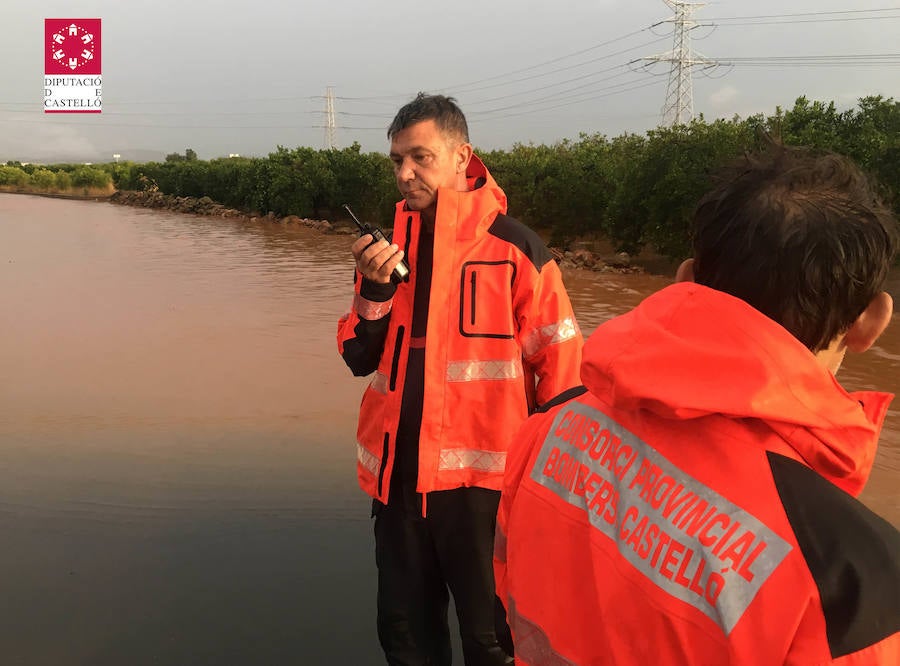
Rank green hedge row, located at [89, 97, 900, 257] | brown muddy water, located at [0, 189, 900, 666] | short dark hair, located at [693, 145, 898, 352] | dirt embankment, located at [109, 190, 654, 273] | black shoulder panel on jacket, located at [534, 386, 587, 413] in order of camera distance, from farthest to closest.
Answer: dirt embankment, located at [109, 190, 654, 273]
green hedge row, located at [89, 97, 900, 257]
brown muddy water, located at [0, 189, 900, 666]
black shoulder panel on jacket, located at [534, 386, 587, 413]
short dark hair, located at [693, 145, 898, 352]

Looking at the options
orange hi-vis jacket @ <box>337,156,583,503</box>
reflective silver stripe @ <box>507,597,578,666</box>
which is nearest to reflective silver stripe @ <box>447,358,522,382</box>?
orange hi-vis jacket @ <box>337,156,583,503</box>

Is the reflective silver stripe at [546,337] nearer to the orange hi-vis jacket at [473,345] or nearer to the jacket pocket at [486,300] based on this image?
the orange hi-vis jacket at [473,345]

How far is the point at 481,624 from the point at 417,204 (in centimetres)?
143

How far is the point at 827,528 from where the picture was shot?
2.57 ft

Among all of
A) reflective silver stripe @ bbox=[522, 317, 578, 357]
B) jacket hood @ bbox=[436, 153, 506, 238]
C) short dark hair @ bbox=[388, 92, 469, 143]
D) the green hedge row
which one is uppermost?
the green hedge row

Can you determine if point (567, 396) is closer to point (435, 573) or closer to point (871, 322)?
point (871, 322)

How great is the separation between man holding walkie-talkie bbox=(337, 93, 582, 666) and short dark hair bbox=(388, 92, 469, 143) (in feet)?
0.05

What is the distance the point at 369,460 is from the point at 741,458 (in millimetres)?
1700

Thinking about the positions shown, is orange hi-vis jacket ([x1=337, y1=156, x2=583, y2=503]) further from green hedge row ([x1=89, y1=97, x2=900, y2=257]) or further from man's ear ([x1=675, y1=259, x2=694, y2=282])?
green hedge row ([x1=89, y1=97, x2=900, y2=257])

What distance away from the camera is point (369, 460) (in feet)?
7.83

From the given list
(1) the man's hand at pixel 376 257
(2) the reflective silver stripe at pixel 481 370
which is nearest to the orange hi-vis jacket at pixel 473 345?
(2) the reflective silver stripe at pixel 481 370

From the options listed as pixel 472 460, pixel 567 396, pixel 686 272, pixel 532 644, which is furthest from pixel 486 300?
pixel 532 644

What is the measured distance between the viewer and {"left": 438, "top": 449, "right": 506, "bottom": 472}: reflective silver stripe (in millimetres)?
2240

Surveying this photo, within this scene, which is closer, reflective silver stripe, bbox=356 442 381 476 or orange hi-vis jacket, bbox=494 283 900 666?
orange hi-vis jacket, bbox=494 283 900 666
